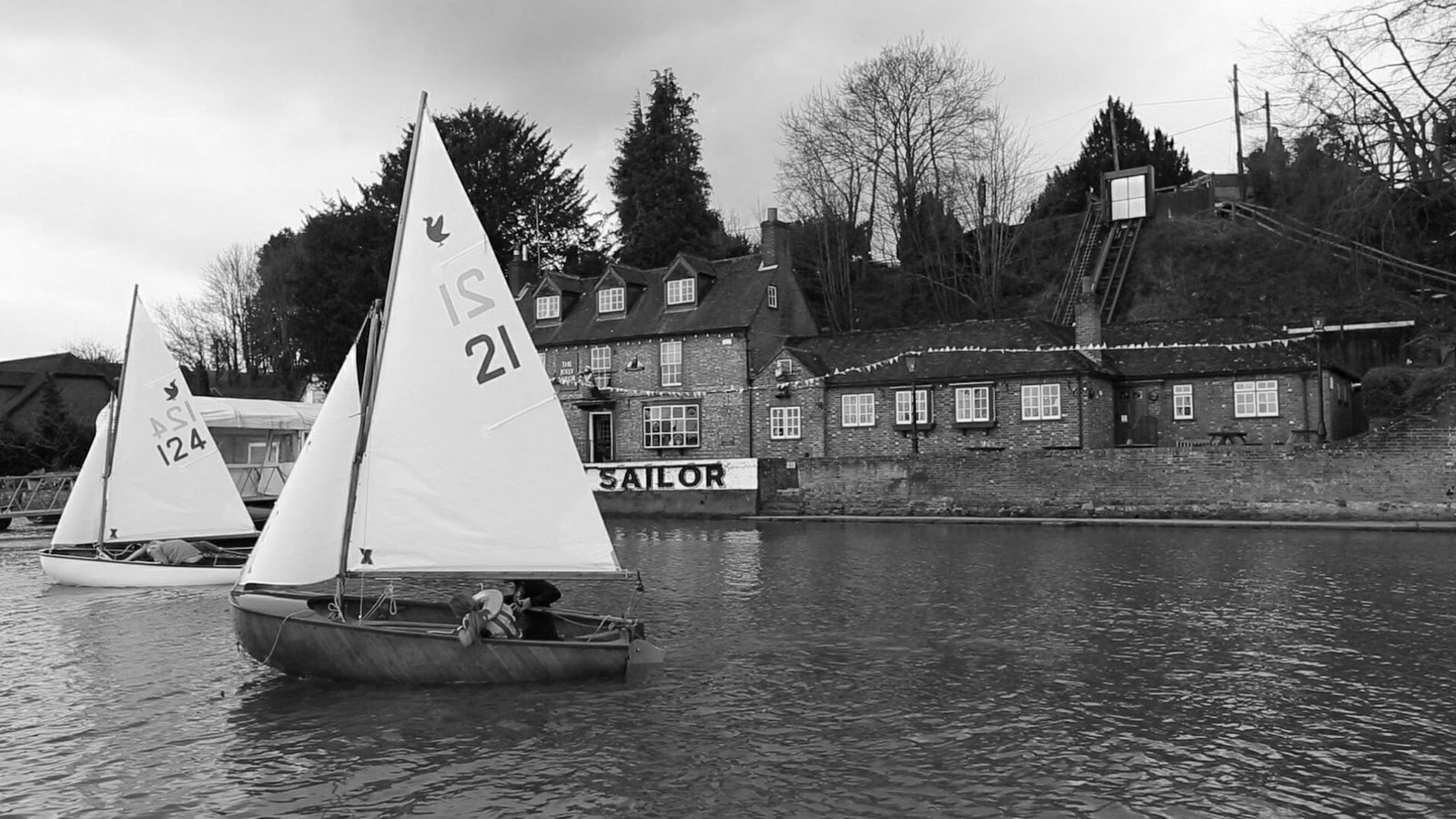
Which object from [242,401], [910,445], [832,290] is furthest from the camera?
[832,290]

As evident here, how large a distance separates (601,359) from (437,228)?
37023 mm

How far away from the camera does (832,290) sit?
60344 mm

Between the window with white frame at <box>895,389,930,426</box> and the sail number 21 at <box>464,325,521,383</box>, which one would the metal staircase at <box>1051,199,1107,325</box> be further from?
the sail number 21 at <box>464,325,521,383</box>

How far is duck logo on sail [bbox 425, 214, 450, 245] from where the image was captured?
43.5ft

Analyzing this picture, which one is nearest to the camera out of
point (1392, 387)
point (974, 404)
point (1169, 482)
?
point (1169, 482)

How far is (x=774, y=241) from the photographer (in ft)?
159

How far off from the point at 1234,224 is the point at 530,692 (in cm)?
4671

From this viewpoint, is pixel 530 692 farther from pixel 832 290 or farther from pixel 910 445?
pixel 832 290

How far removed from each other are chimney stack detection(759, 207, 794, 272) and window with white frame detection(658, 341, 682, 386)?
573cm

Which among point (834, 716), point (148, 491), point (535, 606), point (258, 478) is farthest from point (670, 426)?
point (834, 716)

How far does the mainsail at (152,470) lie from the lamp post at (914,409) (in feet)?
81.8

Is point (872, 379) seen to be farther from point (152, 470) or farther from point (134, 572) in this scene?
point (134, 572)

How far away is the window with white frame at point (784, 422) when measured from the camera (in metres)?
44.8

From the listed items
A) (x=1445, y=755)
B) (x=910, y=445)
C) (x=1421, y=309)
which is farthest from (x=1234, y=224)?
(x=1445, y=755)
